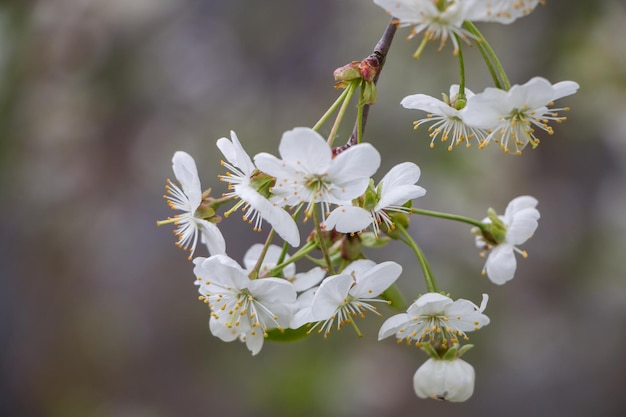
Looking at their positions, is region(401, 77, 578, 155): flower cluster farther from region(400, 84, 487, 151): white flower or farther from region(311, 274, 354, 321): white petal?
region(311, 274, 354, 321): white petal

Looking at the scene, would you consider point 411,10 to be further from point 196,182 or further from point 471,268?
point 471,268

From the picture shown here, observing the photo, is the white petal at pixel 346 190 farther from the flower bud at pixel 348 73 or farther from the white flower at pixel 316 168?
the flower bud at pixel 348 73

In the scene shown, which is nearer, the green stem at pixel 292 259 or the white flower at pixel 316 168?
the white flower at pixel 316 168

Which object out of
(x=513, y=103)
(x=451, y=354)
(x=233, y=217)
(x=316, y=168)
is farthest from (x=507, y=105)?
(x=233, y=217)

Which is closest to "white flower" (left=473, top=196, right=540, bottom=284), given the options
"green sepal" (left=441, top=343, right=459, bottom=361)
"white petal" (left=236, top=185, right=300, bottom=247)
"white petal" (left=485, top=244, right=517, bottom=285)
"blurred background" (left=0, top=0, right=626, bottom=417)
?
"white petal" (left=485, top=244, right=517, bottom=285)

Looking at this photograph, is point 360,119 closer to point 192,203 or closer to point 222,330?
point 192,203

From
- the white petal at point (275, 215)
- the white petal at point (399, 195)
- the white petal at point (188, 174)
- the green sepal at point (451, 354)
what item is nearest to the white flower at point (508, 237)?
the green sepal at point (451, 354)

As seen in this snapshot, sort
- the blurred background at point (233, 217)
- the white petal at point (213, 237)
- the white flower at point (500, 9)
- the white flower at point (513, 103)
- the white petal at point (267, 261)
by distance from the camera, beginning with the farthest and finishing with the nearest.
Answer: the blurred background at point (233, 217) < the white petal at point (267, 261) < the white petal at point (213, 237) < the white flower at point (513, 103) < the white flower at point (500, 9)
